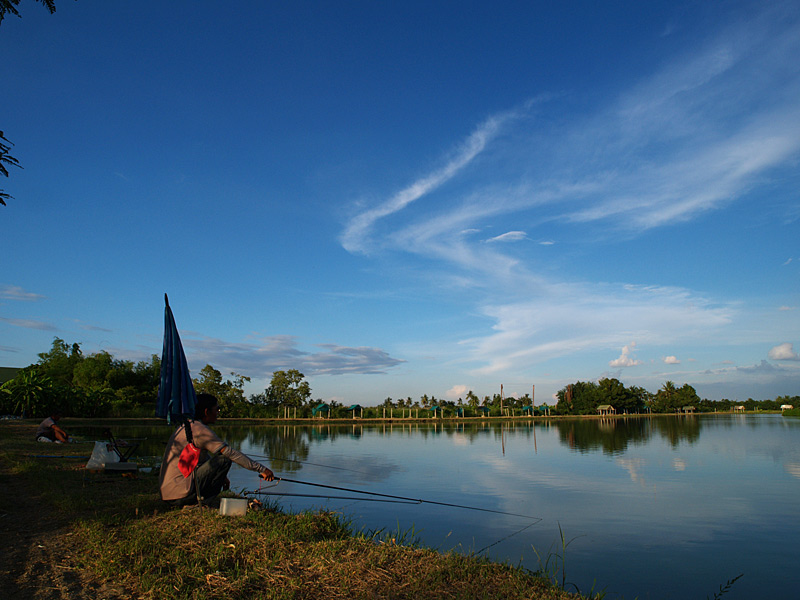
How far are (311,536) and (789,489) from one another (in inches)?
433

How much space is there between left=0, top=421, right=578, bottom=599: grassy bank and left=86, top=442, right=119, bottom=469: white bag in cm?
299

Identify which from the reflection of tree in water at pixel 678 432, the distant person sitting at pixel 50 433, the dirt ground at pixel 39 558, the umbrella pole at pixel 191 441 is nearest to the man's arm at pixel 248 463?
the umbrella pole at pixel 191 441

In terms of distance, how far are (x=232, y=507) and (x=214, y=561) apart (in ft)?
3.98

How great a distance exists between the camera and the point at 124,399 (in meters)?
39.7

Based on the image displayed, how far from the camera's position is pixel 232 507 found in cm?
489

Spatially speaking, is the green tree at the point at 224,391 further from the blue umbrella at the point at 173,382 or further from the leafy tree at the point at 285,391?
the blue umbrella at the point at 173,382

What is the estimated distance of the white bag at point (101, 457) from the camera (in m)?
8.30

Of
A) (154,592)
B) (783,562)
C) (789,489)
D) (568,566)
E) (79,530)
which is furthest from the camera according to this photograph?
(789,489)

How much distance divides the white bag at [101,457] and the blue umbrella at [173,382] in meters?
3.14

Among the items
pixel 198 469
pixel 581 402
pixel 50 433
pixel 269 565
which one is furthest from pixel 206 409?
pixel 581 402

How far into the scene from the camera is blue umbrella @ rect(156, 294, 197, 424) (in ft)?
19.1

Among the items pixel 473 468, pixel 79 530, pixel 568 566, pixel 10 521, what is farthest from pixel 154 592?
pixel 473 468

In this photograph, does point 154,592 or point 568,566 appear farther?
point 568,566

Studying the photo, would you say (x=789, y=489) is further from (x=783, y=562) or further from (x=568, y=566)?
(x=568, y=566)
